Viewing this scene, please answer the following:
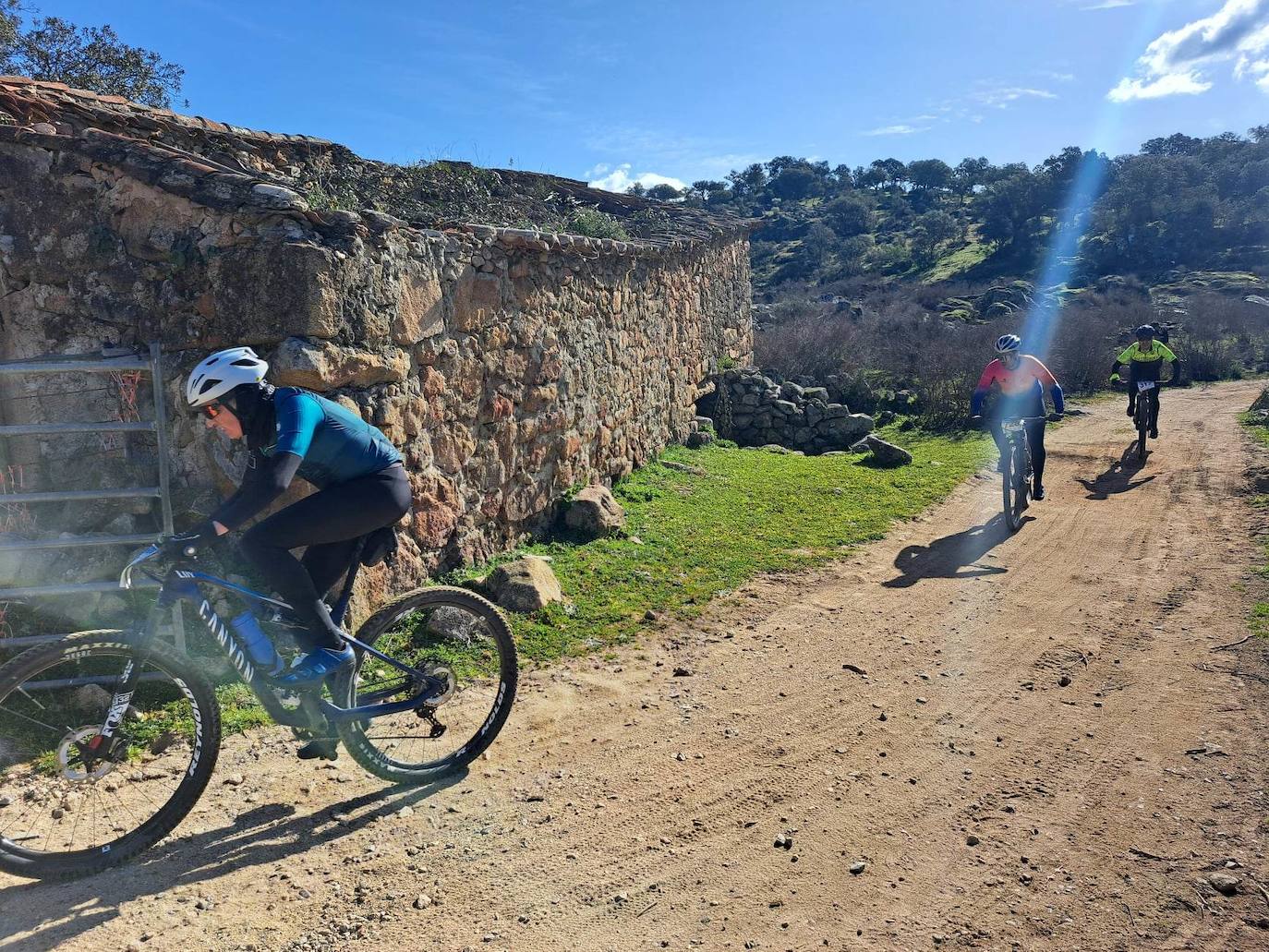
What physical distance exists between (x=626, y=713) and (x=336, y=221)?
3.33 m

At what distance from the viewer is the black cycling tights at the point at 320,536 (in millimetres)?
3328

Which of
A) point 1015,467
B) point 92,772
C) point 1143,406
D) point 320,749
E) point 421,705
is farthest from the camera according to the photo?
point 1143,406

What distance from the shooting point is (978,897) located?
112 inches

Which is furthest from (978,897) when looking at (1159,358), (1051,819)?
(1159,358)

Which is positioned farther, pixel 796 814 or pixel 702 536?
pixel 702 536

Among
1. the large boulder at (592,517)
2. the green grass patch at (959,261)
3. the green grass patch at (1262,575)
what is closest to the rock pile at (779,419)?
the green grass patch at (1262,575)

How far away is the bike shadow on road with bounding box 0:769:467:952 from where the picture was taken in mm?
2797

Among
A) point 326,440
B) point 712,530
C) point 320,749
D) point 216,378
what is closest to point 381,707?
point 320,749

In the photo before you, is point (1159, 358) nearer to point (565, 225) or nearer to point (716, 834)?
point (565, 225)

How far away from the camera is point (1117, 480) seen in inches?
Result: 375

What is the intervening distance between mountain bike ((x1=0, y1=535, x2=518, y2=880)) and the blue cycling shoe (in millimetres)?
45

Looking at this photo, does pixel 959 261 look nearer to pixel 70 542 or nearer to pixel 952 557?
pixel 952 557

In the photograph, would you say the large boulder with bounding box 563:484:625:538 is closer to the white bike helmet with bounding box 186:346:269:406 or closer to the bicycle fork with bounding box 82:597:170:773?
the white bike helmet with bounding box 186:346:269:406

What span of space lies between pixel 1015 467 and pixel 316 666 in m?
6.61
